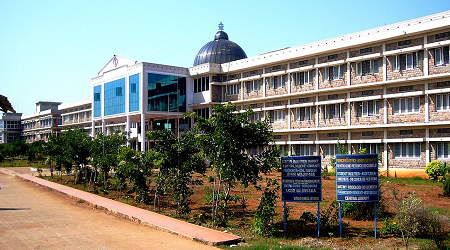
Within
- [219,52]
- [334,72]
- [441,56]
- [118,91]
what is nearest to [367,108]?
[334,72]

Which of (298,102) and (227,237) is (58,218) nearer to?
(227,237)

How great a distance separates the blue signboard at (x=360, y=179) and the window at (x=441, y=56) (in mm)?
19404

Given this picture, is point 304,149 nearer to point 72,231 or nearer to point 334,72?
point 334,72

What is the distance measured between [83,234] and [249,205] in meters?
7.29

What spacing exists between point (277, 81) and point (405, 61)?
487 inches

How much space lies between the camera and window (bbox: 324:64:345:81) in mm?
32781

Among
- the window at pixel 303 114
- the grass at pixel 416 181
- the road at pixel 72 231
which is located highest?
the window at pixel 303 114

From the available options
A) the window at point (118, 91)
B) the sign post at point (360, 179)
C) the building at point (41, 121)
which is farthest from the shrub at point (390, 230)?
the building at point (41, 121)

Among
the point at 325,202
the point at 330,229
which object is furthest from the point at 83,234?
the point at 325,202

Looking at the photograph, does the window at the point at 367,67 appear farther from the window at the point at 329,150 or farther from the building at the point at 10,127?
the building at the point at 10,127

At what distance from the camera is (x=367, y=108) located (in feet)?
102

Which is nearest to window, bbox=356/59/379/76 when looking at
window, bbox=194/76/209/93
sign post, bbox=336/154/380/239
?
window, bbox=194/76/209/93

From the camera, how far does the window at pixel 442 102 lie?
2645 cm

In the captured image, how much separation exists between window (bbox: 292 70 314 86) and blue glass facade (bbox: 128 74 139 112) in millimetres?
16404
